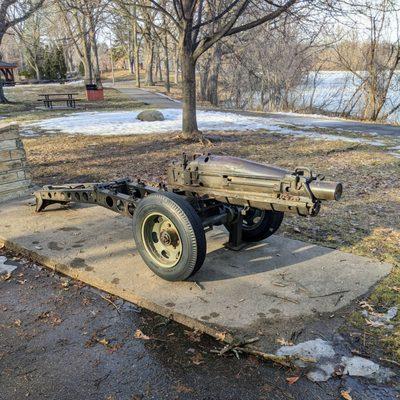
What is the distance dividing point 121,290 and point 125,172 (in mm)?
4637

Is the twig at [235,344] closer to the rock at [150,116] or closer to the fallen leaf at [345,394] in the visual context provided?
the fallen leaf at [345,394]

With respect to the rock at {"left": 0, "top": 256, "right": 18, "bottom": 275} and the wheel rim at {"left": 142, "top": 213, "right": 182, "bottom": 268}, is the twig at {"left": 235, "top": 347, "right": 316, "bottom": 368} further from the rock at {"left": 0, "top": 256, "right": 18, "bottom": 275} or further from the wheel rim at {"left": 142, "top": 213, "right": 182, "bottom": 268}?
the rock at {"left": 0, "top": 256, "right": 18, "bottom": 275}

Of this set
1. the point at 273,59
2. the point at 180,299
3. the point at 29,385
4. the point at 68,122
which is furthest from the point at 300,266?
the point at 273,59

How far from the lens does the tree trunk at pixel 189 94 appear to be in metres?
10.6

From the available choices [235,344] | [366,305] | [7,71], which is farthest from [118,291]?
[7,71]

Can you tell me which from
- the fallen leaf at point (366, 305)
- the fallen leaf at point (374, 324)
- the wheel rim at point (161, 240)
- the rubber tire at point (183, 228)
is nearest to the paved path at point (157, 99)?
the wheel rim at point (161, 240)

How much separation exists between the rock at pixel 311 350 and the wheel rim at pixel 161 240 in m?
1.16

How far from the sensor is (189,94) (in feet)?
36.5

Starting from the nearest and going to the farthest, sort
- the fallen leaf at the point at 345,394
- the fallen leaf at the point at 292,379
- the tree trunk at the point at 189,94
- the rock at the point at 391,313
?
the fallen leaf at the point at 345,394 < the fallen leaf at the point at 292,379 < the rock at the point at 391,313 < the tree trunk at the point at 189,94

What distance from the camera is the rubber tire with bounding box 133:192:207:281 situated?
327 cm

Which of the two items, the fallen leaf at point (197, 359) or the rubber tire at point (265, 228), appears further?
the rubber tire at point (265, 228)

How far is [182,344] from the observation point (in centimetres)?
292

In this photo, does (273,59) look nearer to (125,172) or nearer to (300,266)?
(125,172)

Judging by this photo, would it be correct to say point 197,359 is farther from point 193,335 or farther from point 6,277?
point 6,277
